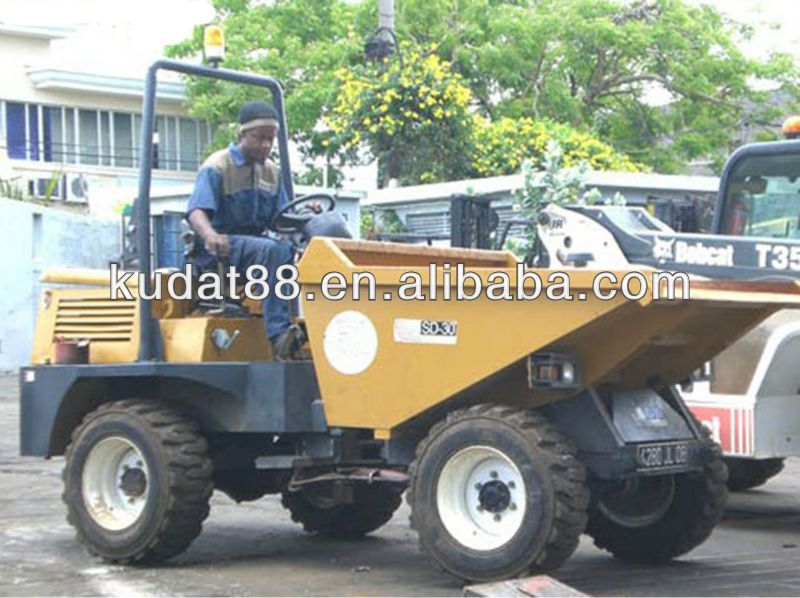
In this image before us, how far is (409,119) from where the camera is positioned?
80.6 feet

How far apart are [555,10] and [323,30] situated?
5.56 m

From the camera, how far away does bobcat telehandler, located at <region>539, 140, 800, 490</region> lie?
8.68 meters

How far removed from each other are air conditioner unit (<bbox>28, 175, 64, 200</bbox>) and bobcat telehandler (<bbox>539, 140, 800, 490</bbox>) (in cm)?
2363

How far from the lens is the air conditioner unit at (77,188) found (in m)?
33.4

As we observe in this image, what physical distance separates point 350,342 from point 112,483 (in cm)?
182

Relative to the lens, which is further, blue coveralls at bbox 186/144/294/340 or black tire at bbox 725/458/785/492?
black tire at bbox 725/458/785/492

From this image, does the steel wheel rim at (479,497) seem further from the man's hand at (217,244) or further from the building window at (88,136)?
the building window at (88,136)

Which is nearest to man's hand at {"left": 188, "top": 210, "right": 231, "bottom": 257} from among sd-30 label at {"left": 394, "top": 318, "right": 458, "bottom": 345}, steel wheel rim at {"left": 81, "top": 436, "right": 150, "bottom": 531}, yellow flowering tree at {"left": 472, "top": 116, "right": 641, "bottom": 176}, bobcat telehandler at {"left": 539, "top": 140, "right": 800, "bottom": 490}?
steel wheel rim at {"left": 81, "top": 436, "right": 150, "bottom": 531}

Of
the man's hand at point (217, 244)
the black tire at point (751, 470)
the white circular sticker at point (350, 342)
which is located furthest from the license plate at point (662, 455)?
the black tire at point (751, 470)

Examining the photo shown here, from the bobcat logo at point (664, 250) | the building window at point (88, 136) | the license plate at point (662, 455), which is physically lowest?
the license plate at point (662, 455)

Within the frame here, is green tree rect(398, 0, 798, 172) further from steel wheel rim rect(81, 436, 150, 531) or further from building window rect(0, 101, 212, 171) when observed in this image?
steel wheel rim rect(81, 436, 150, 531)

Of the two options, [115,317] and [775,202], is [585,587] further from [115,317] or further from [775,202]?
[775,202]

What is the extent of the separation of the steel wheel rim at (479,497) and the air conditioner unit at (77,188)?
2572 centimetres

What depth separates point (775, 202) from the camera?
1160 centimetres
